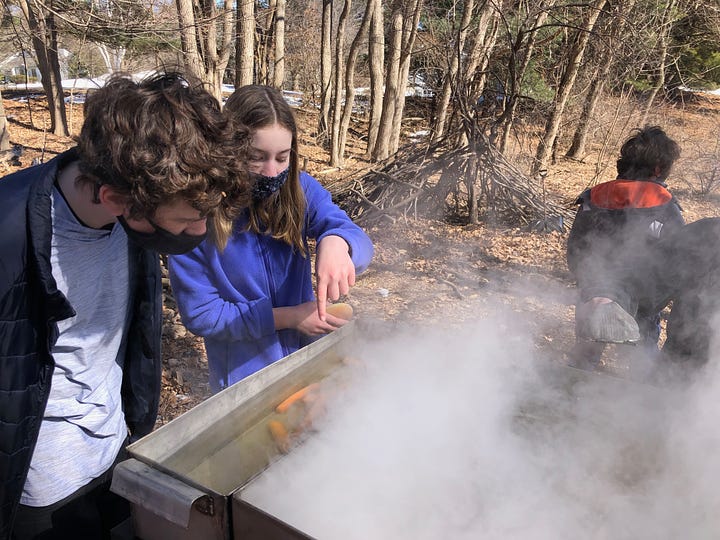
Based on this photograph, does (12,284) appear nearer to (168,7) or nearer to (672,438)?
(672,438)

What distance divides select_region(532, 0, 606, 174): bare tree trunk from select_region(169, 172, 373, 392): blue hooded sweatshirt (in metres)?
7.11

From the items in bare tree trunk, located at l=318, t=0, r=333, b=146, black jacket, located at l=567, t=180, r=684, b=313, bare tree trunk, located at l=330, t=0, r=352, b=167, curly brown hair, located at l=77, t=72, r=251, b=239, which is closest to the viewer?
curly brown hair, located at l=77, t=72, r=251, b=239

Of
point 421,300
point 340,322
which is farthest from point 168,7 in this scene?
point 340,322

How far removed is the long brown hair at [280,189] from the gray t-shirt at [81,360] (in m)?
0.45

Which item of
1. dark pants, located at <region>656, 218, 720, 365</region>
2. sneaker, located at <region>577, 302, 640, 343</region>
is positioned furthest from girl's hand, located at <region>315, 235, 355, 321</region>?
dark pants, located at <region>656, 218, 720, 365</region>

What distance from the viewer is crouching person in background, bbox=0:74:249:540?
40.1 inches

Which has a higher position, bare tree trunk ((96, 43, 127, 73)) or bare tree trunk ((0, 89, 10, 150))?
bare tree trunk ((96, 43, 127, 73))

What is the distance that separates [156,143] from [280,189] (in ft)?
2.25

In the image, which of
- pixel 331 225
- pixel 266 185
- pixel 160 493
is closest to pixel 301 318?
pixel 331 225

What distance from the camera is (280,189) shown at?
1.67 meters

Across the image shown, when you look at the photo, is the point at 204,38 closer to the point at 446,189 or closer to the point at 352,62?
the point at 446,189

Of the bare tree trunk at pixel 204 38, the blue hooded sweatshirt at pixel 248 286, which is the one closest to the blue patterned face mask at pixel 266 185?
the blue hooded sweatshirt at pixel 248 286

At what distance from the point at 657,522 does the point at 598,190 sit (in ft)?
6.98

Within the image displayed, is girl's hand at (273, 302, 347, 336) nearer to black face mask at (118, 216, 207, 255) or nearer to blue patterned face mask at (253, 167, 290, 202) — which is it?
blue patterned face mask at (253, 167, 290, 202)
